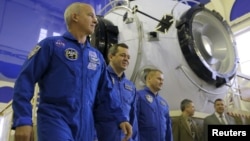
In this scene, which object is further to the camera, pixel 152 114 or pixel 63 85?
pixel 152 114

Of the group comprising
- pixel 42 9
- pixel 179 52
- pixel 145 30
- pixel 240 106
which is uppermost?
pixel 42 9

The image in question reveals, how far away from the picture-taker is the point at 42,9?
6.62 m

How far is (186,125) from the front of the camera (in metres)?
2.73

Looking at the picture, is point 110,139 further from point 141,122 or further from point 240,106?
point 240,106

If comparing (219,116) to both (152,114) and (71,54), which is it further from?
(71,54)

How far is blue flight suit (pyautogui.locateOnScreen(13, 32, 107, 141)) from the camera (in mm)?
1352

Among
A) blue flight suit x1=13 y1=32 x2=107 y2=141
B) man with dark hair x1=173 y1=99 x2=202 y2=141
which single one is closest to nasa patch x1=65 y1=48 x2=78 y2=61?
blue flight suit x1=13 y1=32 x2=107 y2=141

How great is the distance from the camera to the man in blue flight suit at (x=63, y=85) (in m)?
1.34

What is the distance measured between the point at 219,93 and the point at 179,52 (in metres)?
0.70

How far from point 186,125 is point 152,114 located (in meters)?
0.47

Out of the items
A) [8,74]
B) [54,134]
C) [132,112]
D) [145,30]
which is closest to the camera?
[54,134]

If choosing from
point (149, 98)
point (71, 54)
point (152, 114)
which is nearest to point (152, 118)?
point (152, 114)

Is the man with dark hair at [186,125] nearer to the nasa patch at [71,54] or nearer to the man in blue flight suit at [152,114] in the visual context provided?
the man in blue flight suit at [152,114]

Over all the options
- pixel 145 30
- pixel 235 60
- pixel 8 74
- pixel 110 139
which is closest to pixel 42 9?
pixel 8 74
